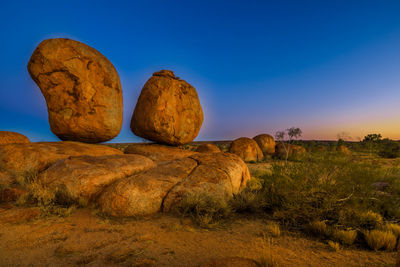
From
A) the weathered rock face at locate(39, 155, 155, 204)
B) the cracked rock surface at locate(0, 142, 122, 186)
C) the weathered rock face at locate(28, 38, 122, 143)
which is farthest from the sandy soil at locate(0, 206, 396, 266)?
the weathered rock face at locate(28, 38, 122, 143)

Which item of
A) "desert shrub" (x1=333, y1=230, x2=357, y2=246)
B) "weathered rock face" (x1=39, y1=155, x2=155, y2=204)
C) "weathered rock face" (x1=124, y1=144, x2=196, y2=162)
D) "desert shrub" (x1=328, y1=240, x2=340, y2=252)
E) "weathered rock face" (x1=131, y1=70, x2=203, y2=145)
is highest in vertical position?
"weathered rock face" (x1=131, y1=70, x2=203, y2=145)

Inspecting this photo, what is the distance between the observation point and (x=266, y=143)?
22953 mm

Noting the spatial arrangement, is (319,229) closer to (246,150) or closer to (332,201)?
(332,201)

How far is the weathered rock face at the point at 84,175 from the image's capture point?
16.8 feet

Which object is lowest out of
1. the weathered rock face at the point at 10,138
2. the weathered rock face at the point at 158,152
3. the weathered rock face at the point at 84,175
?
the weathered rock face at the point at 84,175

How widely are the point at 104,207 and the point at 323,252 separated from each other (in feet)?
15.1

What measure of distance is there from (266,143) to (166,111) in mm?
16946

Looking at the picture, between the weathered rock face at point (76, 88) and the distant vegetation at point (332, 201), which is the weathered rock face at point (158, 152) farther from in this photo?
the distant vegetation at point (332, 201)

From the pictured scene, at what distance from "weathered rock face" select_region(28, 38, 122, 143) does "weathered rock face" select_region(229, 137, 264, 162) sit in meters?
13.5

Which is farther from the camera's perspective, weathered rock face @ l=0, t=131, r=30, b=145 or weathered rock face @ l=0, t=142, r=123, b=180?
weathered rock face @ l=0, t=131, r=30, b=145

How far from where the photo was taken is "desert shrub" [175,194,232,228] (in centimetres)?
437

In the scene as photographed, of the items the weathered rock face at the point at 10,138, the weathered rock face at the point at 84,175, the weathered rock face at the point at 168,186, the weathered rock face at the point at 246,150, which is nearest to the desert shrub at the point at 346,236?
the weathered rock face at the point at 168,186

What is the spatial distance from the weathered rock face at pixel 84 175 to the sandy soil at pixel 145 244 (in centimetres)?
78

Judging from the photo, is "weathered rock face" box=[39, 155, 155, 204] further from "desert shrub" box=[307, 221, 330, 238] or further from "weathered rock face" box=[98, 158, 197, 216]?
"desert shrub" box=[307, 221, 330, 238]
